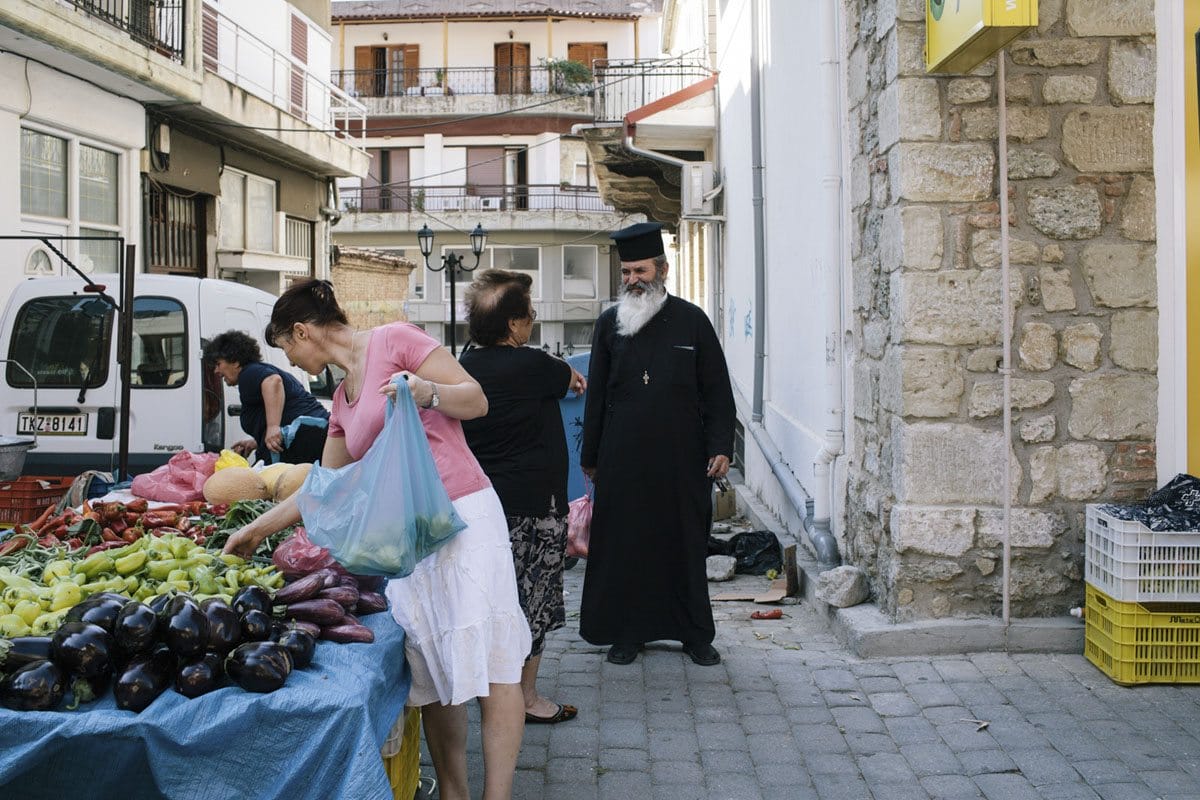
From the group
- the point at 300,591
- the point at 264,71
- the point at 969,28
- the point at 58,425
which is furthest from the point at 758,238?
the point at 264,71

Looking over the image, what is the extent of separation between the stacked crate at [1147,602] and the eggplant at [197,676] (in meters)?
3.49

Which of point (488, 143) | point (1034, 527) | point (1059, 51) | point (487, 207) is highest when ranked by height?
point (488, 143)

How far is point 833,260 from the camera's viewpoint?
681cm

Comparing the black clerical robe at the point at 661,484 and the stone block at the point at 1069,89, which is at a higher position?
the stone block at the point at 1069,89

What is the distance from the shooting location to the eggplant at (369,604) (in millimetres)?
3714

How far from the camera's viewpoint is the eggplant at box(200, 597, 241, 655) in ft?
10.0

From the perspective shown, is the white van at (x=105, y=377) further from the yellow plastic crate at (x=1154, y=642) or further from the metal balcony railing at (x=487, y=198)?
the metal balcony railing at (x=487, y=198)

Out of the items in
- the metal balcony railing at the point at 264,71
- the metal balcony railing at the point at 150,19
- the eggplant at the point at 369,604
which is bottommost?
the eggplant at the point at 369,604

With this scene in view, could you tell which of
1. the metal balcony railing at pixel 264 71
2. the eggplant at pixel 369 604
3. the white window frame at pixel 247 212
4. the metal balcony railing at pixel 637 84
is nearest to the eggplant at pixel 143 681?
the eggplant at pixel 369 604

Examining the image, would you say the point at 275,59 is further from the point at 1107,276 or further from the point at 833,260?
the point at 1107,276

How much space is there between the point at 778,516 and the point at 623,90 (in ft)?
36.4

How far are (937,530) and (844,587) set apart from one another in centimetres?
68

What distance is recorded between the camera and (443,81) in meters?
44.1

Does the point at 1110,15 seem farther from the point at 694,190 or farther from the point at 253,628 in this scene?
the point at 694,190
